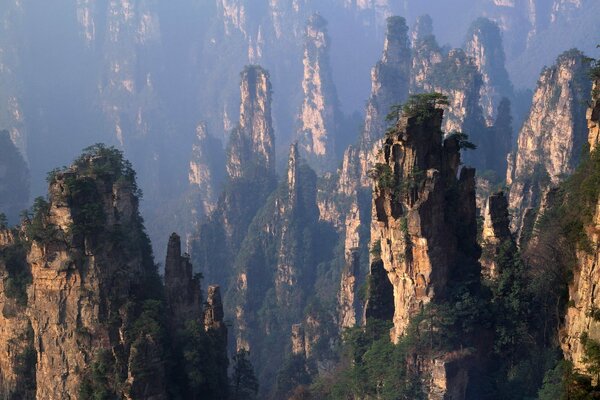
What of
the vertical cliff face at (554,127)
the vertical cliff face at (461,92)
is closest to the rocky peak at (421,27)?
the vertical cliff face at (461,92)

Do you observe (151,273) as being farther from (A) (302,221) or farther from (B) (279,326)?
(A) (302,221)

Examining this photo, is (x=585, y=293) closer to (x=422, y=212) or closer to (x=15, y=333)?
(x=422, y=212)

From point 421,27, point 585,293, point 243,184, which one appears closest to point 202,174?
point 243,184

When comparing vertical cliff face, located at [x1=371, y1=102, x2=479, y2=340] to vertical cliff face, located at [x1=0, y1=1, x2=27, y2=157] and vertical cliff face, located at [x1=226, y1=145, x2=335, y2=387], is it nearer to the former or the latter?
vertical cliff face, located at [x1=226, y1=145, x2=335, y2=387]

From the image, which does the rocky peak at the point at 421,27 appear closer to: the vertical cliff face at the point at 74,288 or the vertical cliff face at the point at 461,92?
the vertical cliff face at the point at 461,92

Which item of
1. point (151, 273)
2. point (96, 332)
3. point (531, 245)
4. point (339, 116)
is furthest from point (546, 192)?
point (339, 116)
